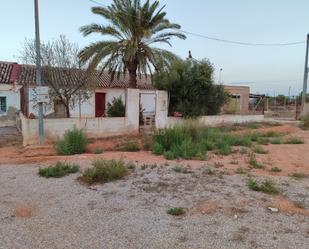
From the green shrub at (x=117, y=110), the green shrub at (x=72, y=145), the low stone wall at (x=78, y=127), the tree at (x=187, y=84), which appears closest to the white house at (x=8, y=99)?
the low stone wall at (x=78, y=127)

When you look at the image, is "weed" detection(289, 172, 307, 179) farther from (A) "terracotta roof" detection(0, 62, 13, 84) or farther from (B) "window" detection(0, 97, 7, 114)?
(A) "terracotta roof" detection(0, 62, 13, 84)

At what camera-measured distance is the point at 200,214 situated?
4520 mm

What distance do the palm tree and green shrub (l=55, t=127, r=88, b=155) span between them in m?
6.17

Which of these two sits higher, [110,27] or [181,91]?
[110,27]

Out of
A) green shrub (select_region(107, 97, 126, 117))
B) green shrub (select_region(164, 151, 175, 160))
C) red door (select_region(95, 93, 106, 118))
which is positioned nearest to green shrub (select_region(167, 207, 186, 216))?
green shrub (select_region(164, 151, 175, 160))

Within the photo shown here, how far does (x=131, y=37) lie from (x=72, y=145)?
326 inches

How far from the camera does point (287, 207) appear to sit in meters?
4.78

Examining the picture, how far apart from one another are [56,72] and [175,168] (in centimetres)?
957

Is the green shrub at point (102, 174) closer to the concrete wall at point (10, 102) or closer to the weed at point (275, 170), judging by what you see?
the weed at point (275, 170)

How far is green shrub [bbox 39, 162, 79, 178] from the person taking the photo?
6713mm

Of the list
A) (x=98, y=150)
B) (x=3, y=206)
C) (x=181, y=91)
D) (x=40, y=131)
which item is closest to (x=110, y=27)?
(x=181, y=91)

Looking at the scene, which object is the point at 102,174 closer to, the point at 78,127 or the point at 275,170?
the point at 275,170

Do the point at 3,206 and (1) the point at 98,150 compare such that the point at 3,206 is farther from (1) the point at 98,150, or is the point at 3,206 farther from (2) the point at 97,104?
(2) the point at 97,104

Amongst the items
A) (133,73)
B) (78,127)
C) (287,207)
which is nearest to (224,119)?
(133,73)
